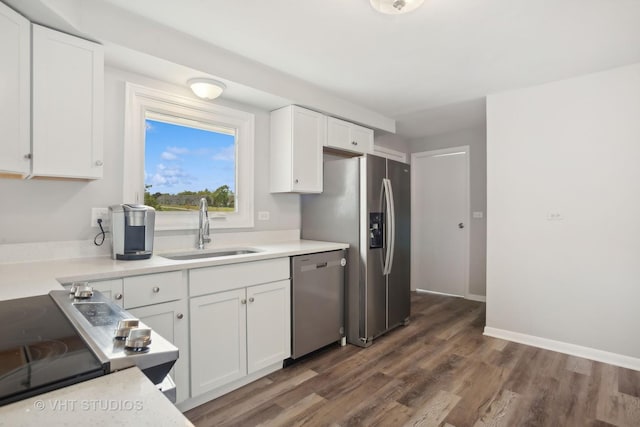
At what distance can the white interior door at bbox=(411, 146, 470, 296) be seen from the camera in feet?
14.9

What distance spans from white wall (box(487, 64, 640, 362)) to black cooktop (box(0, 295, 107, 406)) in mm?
3302

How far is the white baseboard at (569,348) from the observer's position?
2.54 metres

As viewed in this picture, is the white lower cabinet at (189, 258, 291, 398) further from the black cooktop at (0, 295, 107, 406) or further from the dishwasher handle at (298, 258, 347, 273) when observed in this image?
the black cooktop at (0, 295, 107, 406)

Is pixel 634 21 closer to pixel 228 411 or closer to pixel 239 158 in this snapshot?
pixel 239 158

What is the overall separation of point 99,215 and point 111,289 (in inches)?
29.0

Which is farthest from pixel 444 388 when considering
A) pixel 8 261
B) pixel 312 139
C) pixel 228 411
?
pixel 8 261

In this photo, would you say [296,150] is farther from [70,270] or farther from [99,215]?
[70,270]

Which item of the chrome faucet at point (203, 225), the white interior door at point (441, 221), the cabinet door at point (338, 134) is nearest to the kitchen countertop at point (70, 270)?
the chrome faucet at point (203, 225)

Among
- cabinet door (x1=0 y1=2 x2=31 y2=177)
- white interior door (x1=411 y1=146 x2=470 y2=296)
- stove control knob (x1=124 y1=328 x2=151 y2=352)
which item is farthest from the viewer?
white interior door (x1=411 y1=146 x2=470 y2=296)

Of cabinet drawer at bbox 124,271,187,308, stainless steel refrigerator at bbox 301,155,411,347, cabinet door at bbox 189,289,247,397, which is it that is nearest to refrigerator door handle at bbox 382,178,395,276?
stainless steel refrigerator at bbox 301,155,411,347

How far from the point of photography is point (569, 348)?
278 cm

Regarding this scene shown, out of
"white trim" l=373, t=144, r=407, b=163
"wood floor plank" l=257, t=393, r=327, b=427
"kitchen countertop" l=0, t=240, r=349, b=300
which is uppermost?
"white trim" l=373, t=144, r=407, b=163

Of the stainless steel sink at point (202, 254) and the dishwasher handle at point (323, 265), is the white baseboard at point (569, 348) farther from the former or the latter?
the stainless steel sink at point (202, 254)

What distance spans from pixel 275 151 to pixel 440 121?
2237mm
